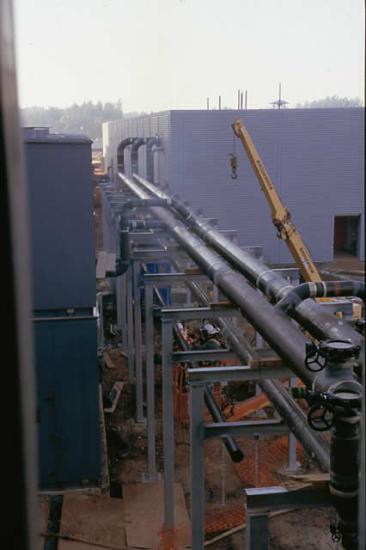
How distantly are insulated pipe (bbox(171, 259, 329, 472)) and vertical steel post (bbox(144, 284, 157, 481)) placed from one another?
102 centimetres

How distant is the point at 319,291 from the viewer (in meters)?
2.85

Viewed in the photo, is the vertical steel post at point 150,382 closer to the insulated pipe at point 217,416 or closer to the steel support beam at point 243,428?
the insulated pipe at point 217,416

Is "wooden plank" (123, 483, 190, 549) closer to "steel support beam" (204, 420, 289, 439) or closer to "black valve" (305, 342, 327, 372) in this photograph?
"steel support beam" (204, 420, 289, 439)

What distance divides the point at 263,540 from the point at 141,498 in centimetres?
379

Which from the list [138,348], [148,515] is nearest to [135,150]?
[138,348]

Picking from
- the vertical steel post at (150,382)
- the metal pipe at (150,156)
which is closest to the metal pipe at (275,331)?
the vertical steel post at (150,382)

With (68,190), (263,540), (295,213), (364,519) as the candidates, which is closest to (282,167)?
(295,213)

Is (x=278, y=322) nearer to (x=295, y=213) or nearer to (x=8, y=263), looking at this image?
(x=8, y=263)

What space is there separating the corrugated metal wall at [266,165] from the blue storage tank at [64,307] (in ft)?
15.0

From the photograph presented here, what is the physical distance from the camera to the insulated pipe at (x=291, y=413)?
2996 millimetres

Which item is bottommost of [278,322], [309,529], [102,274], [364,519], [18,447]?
[309,529]

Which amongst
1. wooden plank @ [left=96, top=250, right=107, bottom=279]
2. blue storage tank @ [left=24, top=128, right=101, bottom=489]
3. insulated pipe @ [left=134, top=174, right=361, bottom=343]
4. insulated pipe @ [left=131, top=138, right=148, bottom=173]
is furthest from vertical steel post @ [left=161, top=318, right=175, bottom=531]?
insulated pipe @ [left=131, top=138, right=148, bottom=173]

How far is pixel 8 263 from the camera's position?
644 millimetres

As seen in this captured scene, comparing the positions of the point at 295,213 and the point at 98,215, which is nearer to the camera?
the point at 295,213
